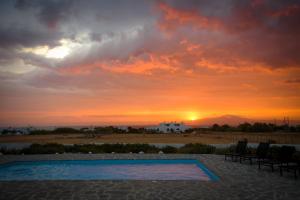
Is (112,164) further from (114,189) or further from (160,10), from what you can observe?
(160,10)

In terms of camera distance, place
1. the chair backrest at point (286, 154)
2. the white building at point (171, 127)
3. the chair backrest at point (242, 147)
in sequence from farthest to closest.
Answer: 1. the white building at point (171, 127)
2. the chair backrest at point (242, 147)
3. the chair backrest at point (286, 154)

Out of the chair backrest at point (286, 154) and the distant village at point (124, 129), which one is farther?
the distant village at point (124, 129)

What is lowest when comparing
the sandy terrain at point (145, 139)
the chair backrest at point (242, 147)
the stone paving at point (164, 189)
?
the sandy terrain at point (145, 139)

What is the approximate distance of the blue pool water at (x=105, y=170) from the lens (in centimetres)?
1118

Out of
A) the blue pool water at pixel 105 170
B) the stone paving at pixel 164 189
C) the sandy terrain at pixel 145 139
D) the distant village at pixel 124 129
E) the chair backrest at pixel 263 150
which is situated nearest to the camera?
the stone paving at pixel 164 189

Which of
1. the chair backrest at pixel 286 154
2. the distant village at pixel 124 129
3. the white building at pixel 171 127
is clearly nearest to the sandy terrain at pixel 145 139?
the distant village at pixel 124 129

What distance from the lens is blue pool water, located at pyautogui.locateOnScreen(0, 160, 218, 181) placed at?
36.7 ft

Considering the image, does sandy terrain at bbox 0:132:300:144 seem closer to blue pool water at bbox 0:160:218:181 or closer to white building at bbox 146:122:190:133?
blue pool water at bbox 0:160:218:181

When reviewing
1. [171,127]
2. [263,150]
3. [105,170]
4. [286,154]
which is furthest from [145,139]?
[171,127]

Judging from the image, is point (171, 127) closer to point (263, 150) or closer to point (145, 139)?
point (145, 139)

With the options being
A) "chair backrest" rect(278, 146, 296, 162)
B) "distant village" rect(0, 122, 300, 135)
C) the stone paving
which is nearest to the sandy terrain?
"distant village" rect(0, 122, 300, 135)

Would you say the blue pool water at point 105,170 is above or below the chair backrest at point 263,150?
below

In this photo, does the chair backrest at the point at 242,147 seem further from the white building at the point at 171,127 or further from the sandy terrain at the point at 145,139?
the white building at the point at 171,127

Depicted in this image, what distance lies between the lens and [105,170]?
1252 centimetres
